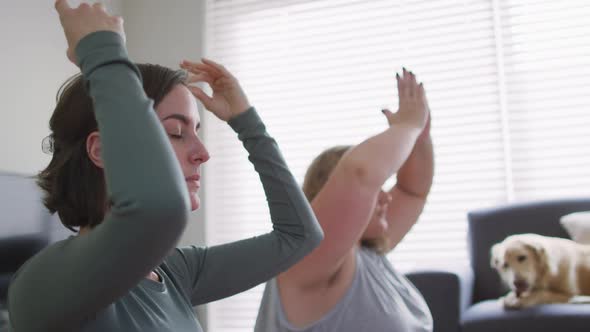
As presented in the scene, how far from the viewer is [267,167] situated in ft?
3.17

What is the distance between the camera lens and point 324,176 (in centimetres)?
124

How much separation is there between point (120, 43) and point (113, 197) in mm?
184

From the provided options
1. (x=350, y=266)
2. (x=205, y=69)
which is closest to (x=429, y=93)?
(x=350, y=266)

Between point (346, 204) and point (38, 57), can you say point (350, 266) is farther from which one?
point (38, 57)

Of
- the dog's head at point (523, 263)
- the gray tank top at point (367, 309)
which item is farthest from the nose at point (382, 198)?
the dog's head at point (523, 263)

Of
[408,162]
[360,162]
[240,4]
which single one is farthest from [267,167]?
[240,4]

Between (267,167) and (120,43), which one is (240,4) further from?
(120,43)

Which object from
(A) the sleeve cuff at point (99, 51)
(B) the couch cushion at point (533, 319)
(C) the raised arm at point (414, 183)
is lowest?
(B) the couch cushion at point (533, 319)

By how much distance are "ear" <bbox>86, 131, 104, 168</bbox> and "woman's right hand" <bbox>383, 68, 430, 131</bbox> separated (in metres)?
0.69

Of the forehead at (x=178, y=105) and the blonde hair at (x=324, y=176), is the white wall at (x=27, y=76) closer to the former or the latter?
the blonde hair at (x=324, y=176)

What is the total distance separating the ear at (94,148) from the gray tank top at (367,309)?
1.59 ft

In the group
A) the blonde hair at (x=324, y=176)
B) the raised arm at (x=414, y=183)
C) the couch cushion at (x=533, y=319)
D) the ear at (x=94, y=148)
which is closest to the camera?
the ear at (x=94, y=148)

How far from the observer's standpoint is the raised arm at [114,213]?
54cm

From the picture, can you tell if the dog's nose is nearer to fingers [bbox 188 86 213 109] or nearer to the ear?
fingers [bbox 188 86 213 109]
